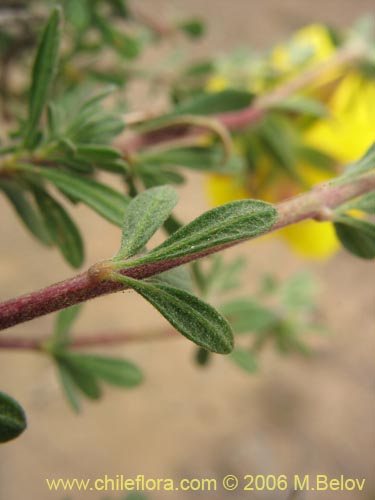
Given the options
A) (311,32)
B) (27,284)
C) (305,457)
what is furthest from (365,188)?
(27,284)

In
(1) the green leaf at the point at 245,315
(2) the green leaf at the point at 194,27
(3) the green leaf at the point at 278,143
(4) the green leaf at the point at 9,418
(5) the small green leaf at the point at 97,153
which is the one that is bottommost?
(4) the green leaf at the point at 9,418

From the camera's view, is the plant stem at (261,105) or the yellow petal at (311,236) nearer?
the plant stem at (261,105)

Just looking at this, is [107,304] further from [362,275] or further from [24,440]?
[362,275]

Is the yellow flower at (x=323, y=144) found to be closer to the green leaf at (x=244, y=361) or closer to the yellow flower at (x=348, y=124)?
the yellow flower at (x=348, y=124)

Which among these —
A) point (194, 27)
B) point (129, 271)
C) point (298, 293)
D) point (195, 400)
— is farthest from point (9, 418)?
point (195, 400)

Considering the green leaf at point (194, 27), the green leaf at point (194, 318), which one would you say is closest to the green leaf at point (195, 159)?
the green leaf at point (194, 318)
